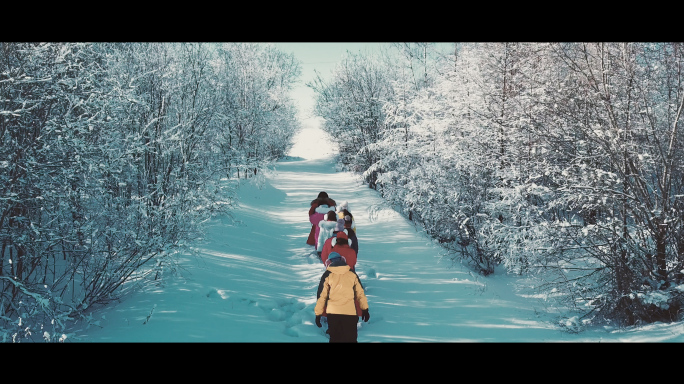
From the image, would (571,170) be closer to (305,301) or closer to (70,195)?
(305,301)

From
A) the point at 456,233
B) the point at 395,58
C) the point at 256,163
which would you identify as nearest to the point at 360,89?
the point at 395,58

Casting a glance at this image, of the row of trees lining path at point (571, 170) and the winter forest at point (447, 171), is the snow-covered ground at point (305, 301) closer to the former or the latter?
the winter forest at point (447, 171)

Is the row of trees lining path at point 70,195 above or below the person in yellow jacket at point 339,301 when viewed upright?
above

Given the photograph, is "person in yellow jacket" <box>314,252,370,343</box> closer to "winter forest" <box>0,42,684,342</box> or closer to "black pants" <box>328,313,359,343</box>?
"black pants" <box>328,313,359,343</box>

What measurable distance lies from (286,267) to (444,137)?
22.2ft

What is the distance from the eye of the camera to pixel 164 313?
6.41m

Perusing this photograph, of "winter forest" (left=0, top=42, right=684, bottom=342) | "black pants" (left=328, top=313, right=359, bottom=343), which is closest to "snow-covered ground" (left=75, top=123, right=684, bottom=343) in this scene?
"winter forest" (left=0, top=42, right=684, bottom=342)

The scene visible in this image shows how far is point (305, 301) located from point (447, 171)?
22.0 ft

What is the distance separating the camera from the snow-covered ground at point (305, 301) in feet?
20.2

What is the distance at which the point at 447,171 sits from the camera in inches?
503

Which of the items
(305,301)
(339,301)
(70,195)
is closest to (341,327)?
(339,301)

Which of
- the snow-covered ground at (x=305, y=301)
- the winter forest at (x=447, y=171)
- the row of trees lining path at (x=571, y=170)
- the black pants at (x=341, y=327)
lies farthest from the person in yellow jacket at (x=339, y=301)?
the row of trees lining path at (x=571, y=170)

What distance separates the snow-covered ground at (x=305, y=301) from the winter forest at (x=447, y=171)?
0.61 metres

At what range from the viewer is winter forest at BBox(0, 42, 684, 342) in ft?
18.2
